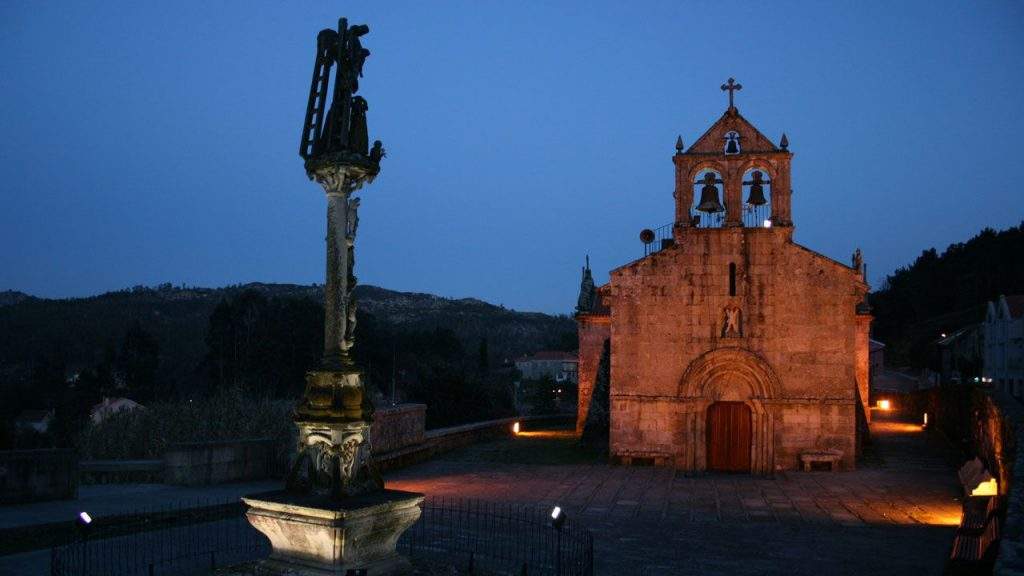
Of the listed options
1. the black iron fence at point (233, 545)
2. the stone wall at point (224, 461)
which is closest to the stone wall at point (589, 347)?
the stone wall at point (224, 461)

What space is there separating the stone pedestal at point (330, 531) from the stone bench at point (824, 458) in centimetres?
1664

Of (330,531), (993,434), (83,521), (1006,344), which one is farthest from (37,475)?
(1006,344)

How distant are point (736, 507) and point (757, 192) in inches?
413

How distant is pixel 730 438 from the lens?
23.8 metres

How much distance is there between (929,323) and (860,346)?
152ft

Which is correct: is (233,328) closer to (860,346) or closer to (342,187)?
(860,346)

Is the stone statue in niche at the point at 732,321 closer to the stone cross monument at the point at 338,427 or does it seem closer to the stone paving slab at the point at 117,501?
the stone paving slab at the point at 117,501

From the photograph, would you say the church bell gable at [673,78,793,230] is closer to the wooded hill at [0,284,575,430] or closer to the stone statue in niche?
the stone statue in niche

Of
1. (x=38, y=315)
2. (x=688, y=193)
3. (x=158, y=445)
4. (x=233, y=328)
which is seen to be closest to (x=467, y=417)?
(x=233, y=328)

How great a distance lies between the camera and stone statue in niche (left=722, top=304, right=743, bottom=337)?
23797mm

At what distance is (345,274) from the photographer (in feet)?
30.7

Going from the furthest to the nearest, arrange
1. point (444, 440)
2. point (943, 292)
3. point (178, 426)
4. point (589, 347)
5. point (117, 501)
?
point (943, 292), point (589, 347), point (444, 440), point (178, 426), point (117, 501)

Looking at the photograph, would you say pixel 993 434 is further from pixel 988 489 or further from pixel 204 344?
pixel 204 344

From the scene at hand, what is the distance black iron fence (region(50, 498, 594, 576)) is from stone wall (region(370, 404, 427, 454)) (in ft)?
20.3
